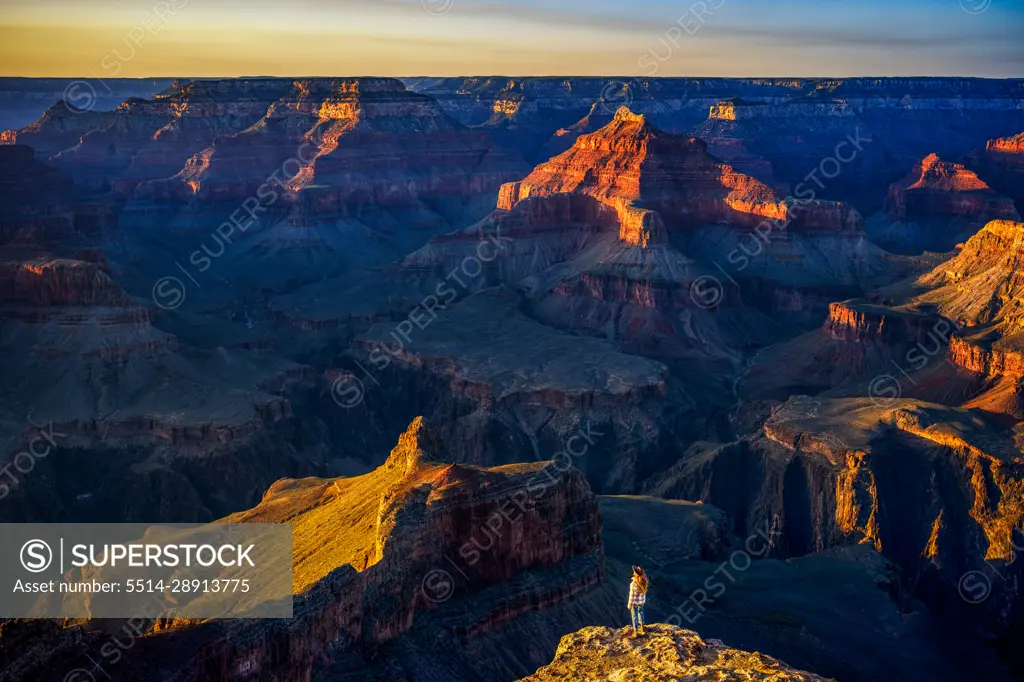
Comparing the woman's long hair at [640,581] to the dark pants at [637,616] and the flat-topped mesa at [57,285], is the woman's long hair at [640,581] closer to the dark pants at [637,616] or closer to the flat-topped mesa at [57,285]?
the dark pants at [637,616]

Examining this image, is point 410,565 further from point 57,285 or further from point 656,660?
point 57,285

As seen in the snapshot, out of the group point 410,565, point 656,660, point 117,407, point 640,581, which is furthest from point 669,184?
point 656,660

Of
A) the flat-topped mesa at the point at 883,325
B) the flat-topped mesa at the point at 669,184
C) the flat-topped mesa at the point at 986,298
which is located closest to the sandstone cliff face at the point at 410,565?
the flat-topped mesa at the point at 986,298

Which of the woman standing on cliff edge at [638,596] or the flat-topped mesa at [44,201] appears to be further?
the flat-topped mesa at [44,201]

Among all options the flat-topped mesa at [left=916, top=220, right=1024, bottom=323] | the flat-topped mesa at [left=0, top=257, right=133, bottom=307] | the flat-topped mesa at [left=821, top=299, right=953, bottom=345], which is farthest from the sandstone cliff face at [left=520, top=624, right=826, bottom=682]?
the flat-topped mesa at [left=821, top=299, right=953, bottom=345]

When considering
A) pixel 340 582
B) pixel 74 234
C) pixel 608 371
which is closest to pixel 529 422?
pixel 608 371
